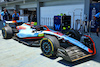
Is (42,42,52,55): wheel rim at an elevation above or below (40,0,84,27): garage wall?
below

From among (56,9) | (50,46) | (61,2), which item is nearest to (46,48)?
(50,46)

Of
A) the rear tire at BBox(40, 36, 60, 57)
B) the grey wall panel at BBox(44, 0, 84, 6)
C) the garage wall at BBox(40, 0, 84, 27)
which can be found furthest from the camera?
A: the grey wall panel at BBox(44, 0, 84, 6)

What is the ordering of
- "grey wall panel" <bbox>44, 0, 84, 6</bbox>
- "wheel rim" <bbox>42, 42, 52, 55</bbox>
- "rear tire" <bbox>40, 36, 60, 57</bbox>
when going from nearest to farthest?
1. "rear tire" <bbox>40, 36, 60, 57</bbox>
2. "wheel rim" <bbox>42, 42, 52, 55</bbox>
3. "grey wall panel" <bbox>44, 0, 84, 6</bbox>

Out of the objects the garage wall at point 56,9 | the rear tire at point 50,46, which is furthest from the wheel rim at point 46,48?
the garage wall at point 56,9

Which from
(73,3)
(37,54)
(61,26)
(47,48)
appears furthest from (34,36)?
(73,3)

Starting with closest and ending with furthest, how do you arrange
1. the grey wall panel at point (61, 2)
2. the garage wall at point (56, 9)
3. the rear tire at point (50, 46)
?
1. the rear tire at point (50, 46)
2. the garage wall at point (56, 9)
3. the grey wall panel at point (61, 2)

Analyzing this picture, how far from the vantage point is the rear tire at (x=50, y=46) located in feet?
11.9

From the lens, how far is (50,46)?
372 cm

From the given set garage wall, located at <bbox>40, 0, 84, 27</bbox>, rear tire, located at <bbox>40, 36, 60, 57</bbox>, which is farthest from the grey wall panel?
rear tire, located at <bbox>40, 36, 60, 57</bbox>

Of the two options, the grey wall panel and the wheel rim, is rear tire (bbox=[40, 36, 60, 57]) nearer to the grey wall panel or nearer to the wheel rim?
the wheel rim

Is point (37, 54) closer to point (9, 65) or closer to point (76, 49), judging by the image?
point (9, 65)

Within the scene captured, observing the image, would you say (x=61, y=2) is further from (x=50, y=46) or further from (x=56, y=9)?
(x=50, y=46)

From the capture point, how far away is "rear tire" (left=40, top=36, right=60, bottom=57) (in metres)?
3.63

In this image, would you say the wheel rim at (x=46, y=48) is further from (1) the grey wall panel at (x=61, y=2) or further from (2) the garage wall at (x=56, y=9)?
(1) the grey wall panel at (x=61, y=2)
